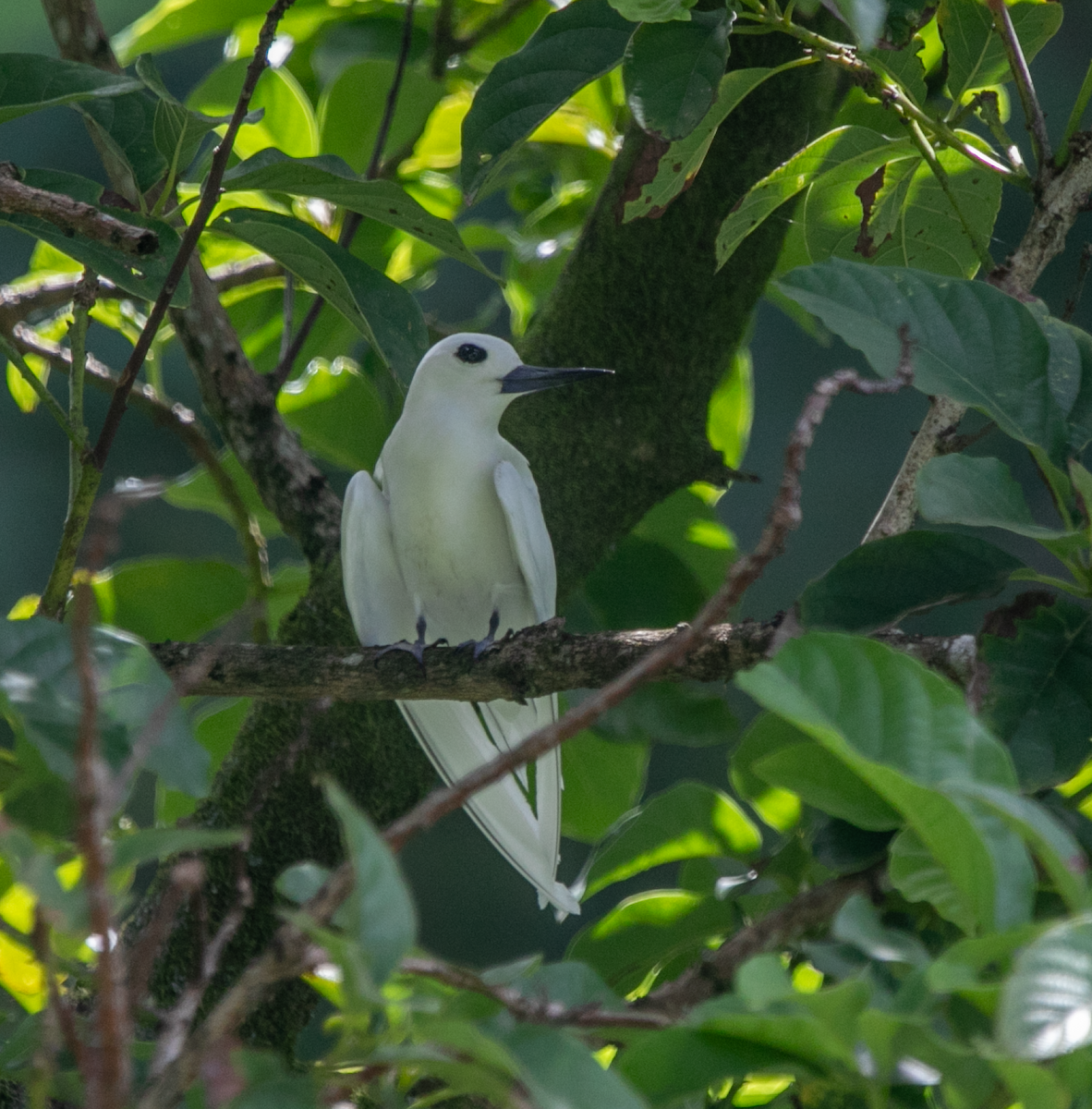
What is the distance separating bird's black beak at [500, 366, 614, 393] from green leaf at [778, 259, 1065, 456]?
1.01m

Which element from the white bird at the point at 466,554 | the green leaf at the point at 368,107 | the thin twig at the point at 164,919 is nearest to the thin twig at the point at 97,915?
A: the thin twig at the point at 164,919

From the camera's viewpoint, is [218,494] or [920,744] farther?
[218,494]

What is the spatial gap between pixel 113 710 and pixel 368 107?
1863 mm

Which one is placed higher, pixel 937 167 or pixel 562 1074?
pixel 937 167

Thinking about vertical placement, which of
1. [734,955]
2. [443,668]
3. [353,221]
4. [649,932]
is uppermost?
[353,221]

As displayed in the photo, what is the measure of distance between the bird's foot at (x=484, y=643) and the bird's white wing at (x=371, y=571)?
17cm

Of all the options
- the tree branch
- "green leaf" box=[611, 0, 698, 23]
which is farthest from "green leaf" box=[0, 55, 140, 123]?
the tree branch

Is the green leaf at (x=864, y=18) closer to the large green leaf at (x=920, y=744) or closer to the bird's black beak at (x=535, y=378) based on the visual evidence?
the large green leaf at (x=920, y=744)

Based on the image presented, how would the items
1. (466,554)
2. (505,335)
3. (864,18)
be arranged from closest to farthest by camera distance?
(864,18), (466,554), (505,335)

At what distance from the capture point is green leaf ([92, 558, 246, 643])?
7.85 ft

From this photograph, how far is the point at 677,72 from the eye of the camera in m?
1.50

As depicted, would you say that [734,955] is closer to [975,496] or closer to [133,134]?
[975,496]

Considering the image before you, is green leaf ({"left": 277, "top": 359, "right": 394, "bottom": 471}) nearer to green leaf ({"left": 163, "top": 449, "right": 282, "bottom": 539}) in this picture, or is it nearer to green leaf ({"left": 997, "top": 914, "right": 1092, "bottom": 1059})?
green leaf ({"left": 163, "top": 449, "right": 282, "bottom": 539})

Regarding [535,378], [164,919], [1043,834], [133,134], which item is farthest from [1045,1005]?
[535,378]
